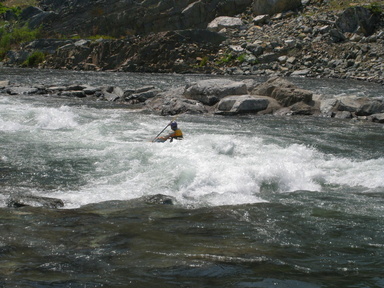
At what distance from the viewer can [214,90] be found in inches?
822

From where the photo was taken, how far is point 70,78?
108ft

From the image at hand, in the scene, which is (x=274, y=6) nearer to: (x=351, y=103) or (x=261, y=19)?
(x=261, y=19)

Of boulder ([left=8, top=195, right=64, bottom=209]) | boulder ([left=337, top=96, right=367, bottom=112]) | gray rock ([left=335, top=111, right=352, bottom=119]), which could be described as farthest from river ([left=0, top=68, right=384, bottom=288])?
boulder ([left=337, top=96, right=367, bottom=112])

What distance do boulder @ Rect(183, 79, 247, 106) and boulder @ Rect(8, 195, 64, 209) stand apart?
43.2 ft

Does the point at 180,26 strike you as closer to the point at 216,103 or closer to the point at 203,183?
the point at 216,103

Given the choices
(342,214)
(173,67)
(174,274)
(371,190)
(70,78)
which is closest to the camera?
(174,274)

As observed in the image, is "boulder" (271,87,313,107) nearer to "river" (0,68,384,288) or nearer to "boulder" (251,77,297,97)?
"boulder" (251,77,297,97)

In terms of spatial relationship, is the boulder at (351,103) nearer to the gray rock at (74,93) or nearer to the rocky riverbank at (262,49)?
the rocky riverbank at (262,49)

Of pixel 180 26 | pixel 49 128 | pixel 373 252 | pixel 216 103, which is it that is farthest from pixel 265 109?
pixel 180 26

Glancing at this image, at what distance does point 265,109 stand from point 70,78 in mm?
17721

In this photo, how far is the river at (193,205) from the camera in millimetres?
5539

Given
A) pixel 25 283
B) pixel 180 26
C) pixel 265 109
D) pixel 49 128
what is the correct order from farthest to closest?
pixel 180 26 → pixel 265 109 → pixel 49 128 → pixel 25 283

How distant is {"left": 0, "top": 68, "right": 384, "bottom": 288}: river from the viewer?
5539 millimetres

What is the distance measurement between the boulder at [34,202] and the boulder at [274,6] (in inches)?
1682
